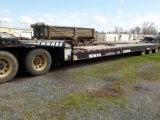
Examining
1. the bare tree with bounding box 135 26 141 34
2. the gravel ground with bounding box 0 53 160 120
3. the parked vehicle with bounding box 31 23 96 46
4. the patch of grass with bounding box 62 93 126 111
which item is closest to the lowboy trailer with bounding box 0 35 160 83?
the gravel ground with bounding box 0 53 160 120

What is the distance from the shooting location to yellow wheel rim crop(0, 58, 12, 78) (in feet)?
16.8

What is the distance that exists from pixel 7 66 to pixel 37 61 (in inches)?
40.0

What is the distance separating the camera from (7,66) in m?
5.23

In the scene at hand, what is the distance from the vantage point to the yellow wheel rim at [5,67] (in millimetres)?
5114

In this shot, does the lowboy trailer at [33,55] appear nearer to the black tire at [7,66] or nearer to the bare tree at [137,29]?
the black tire at [7,66]

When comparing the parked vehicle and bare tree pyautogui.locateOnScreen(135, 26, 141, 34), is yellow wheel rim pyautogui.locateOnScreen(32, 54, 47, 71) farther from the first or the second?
bare tree pyautogui.locateOnScreen(135, 26, 141, 34)

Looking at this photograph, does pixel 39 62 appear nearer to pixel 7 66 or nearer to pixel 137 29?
pixel 7 66

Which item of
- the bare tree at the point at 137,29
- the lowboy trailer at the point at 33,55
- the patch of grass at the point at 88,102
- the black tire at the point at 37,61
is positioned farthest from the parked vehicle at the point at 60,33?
the bare tree at the point at 137,29

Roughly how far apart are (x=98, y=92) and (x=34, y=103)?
5.22 feet

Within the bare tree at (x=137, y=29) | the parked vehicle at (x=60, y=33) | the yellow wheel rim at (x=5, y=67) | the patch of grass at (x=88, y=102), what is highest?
the bare tree at (x=137, y=29)

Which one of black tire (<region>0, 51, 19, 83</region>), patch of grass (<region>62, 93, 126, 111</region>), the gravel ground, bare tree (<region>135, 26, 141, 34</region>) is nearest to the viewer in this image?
the gravel ground

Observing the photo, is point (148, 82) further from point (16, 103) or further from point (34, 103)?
point (16, 103)

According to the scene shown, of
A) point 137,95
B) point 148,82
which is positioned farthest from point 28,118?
point 148,82

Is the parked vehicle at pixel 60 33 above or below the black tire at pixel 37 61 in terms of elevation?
above
